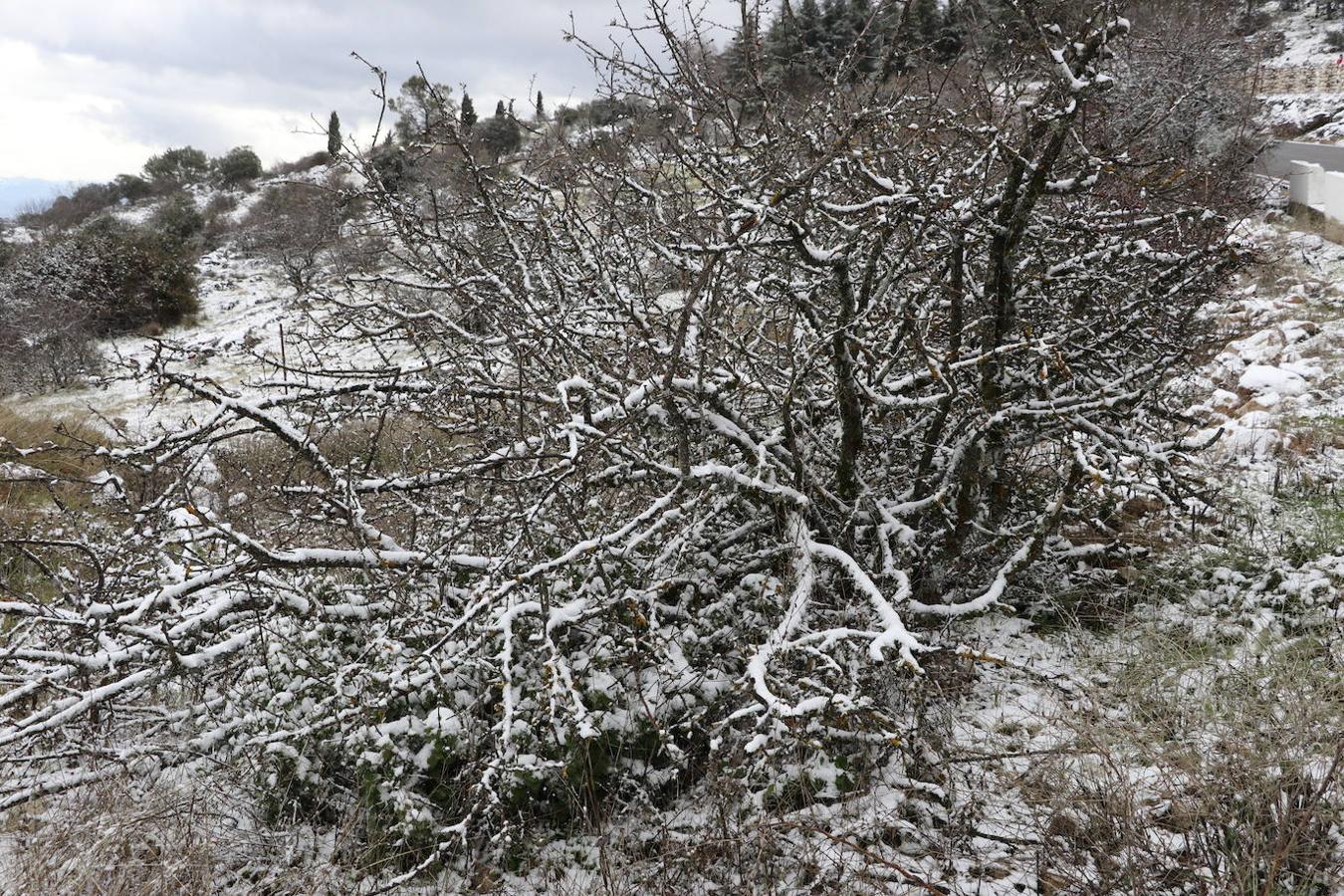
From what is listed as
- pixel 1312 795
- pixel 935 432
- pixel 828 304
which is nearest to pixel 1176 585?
pixel 935 432

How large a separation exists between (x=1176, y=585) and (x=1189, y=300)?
5.61ft

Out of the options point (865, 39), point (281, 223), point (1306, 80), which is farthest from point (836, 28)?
point (1306, 80)

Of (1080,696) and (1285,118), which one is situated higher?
(1285,118)

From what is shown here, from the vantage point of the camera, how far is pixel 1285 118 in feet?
67.8

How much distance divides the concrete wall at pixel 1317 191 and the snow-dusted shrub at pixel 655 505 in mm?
9974

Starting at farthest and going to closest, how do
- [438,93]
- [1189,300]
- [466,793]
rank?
1. [1189,300]
2. [438,93]
3. [466,793]

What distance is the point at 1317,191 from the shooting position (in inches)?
457

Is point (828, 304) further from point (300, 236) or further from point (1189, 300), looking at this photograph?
point (300, 236)

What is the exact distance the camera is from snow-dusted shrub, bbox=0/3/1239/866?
105 inches

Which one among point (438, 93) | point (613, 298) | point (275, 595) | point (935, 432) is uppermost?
point (438, 93)

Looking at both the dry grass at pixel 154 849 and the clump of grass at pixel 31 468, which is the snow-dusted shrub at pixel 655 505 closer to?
the dry grass at pixel 154 849

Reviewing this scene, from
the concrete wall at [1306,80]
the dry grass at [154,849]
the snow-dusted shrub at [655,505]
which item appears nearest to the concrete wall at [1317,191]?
the snow-dusted shrub at [655,505]

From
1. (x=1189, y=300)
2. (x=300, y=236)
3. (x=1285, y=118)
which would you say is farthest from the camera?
(x=1285, y=118)

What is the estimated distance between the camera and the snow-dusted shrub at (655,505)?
8.79ft
